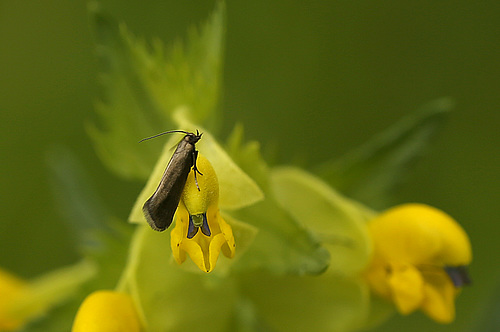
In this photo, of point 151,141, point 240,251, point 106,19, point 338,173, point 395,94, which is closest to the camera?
point 240,251

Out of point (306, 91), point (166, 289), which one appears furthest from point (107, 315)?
point (306, 91)

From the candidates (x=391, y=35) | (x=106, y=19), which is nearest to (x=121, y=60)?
(x=106, y=19)

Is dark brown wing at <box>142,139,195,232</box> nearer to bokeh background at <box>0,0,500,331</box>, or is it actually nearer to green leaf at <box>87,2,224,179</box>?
green leaf at <box>87,2,224,179</box>

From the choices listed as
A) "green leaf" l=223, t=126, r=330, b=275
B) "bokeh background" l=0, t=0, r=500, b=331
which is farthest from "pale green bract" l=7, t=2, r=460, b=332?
"bokeh background" l=0, t=0, r=500, b=331

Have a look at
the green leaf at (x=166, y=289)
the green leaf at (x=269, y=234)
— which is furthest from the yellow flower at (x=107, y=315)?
the green leaf at (x=269, y=234)

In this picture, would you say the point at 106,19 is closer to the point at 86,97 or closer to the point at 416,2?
the point at 86,97

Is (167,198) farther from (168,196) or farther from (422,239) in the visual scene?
(422,239)

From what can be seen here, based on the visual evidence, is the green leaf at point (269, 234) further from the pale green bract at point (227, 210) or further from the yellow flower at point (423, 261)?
the yellow flower at point (423, 261)
